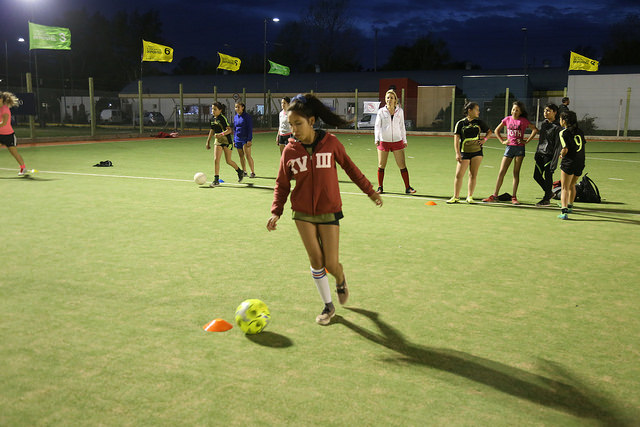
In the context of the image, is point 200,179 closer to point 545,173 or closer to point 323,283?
point 545,173

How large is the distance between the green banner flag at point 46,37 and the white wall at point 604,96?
34.8 metres

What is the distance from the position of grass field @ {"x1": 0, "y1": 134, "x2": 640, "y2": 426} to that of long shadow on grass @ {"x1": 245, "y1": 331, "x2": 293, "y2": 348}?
0.02 metres

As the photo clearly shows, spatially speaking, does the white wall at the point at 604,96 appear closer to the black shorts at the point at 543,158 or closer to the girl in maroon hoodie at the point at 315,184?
the black shorts at the point at 543,158

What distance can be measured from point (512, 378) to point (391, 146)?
862 centimetres

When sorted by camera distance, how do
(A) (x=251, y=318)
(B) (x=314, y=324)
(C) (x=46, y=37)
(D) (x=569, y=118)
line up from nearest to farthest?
1. (A) (x=251, y=318)
2. (B) (x=314, y=324)
3. (D) (x=569, y=118)
4. (C) (x=46, y=37)

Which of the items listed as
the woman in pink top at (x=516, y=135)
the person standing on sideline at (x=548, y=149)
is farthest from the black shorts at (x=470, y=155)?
the person standing on sideline at (x=548, y=149)

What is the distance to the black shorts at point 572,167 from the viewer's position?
9406 mm

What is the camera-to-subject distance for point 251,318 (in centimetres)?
453

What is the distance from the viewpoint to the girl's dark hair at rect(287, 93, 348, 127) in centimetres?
460

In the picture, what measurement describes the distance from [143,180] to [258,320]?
10.1 meters

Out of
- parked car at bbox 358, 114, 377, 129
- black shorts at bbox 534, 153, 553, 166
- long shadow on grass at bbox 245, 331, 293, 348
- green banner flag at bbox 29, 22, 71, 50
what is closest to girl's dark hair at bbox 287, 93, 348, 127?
long shadow on grass at bbox 245, 331, 293, 348

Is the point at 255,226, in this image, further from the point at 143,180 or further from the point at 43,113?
the point at 43,113

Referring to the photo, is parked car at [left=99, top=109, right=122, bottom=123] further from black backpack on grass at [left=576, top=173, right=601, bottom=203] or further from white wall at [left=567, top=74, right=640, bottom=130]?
black backpack on grass at [left=576, top=173, right=601, bottom=203]

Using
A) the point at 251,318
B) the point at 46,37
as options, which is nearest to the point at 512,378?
the point at 251,318
